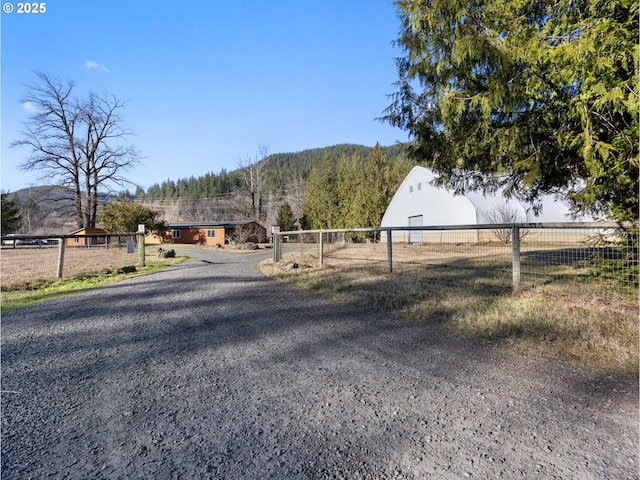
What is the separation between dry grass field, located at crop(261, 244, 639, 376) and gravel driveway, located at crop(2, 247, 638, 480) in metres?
0.46

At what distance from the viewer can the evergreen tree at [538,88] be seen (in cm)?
Result: 397

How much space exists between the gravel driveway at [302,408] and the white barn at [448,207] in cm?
1680

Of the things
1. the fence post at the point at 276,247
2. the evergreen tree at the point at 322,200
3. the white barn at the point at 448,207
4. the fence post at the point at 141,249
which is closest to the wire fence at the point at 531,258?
the fence post at the point at 276,247

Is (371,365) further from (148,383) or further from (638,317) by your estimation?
(638,317)

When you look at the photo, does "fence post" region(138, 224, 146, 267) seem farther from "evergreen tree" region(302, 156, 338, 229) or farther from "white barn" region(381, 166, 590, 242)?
"evergreen tree" region(302, 156, 338, 229)

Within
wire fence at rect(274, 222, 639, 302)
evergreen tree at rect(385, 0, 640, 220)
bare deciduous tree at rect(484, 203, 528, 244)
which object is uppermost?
evergreen tree at rect(385, 0, 640, 220)

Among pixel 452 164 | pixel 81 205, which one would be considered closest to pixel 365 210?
pixel 81 205

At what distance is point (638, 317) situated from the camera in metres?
3.64

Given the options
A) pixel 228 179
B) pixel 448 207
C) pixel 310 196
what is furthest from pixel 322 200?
pixel 228 179

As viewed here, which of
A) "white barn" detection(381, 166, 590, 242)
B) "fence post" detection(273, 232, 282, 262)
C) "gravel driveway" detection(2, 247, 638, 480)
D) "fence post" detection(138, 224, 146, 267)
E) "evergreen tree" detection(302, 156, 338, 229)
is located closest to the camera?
"gravel driveway" detection(2, 247, 638, 480)

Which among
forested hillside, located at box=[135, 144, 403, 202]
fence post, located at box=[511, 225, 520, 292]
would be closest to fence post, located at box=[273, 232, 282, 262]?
fence post, located at box=[511, 225, 520, 292]

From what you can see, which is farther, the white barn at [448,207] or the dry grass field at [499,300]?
the white barn at [448,207]

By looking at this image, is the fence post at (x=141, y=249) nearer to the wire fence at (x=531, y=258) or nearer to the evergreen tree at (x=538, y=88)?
the wire fence at (x=531, y=258)

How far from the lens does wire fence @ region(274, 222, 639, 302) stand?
4.54 meters
